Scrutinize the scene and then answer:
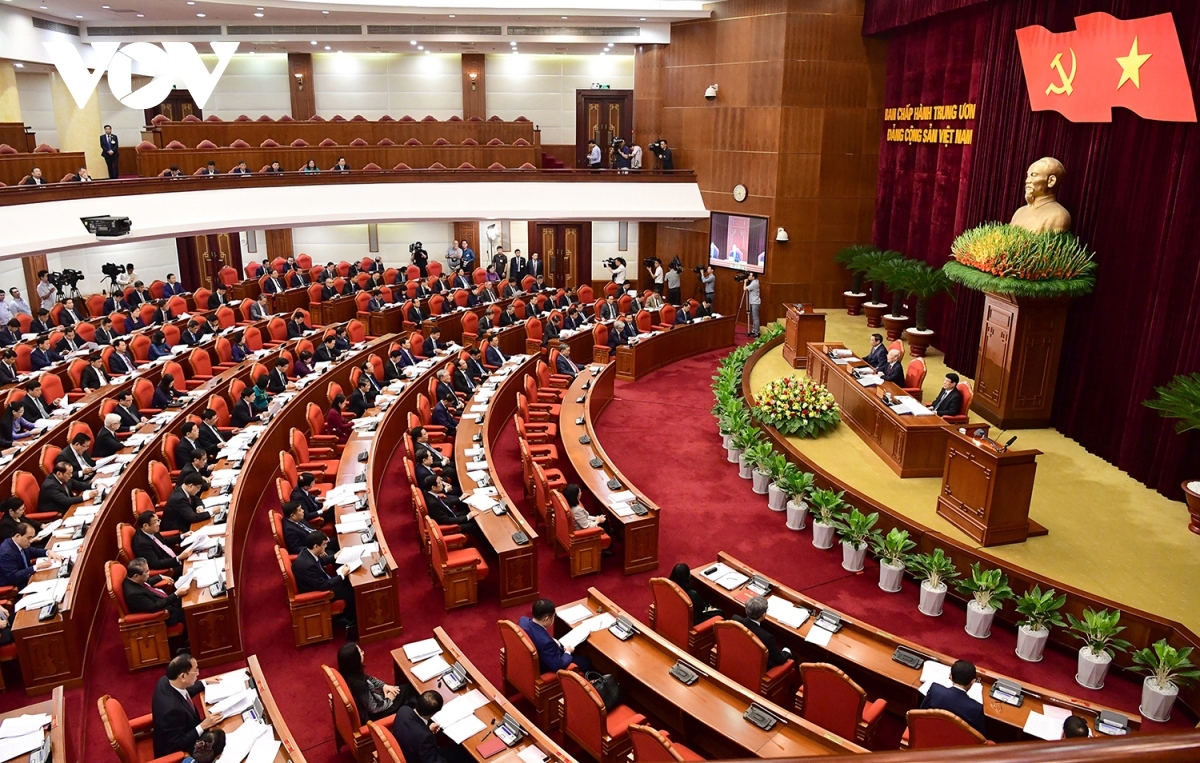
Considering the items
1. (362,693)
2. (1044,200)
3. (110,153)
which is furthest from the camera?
(110,153)

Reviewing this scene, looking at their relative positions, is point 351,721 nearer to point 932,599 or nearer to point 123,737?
point 123,737

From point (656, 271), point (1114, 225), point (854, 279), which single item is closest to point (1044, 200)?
point (1114, 225)

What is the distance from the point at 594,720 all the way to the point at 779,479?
4.64m

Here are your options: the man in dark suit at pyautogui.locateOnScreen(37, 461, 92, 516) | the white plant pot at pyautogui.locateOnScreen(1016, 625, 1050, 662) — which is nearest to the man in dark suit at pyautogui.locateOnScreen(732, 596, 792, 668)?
the white plant pot at pyautogui.locateOnScreen(1016, 625, 1050, 662)

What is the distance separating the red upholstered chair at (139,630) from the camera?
6555mm

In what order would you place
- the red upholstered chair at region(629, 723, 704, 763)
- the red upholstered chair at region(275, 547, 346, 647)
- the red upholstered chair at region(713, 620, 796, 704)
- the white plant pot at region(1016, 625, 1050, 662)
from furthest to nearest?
1. the red upholstered chair at region(275, 547, 346, 647)
2. the white plant pot at region(1016, 625, 1050, 662)
3. the red upholstered chair at region(713, 620, 796, 704)
4. the red upholstered chair at region(629, 723, 704, 763)

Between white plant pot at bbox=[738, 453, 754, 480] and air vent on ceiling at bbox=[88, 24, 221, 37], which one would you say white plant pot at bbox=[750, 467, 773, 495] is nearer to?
white plant pot at bbox=[738, 453, 754, 480]

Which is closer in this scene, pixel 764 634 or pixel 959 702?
pixel 959 702

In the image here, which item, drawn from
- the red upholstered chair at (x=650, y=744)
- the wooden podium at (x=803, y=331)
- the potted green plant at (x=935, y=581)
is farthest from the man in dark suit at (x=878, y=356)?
the red upholstered chair at (x=650, y=744)

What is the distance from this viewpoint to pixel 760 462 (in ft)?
31.9

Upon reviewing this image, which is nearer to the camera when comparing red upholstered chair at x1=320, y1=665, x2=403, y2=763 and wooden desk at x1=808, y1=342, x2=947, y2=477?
red upholstered chair at x1=320, y1=665, x2=403, y2=763

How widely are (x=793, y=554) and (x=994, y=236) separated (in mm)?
4336

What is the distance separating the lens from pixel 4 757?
16.2ft

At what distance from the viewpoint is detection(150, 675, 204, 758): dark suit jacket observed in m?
5.21
